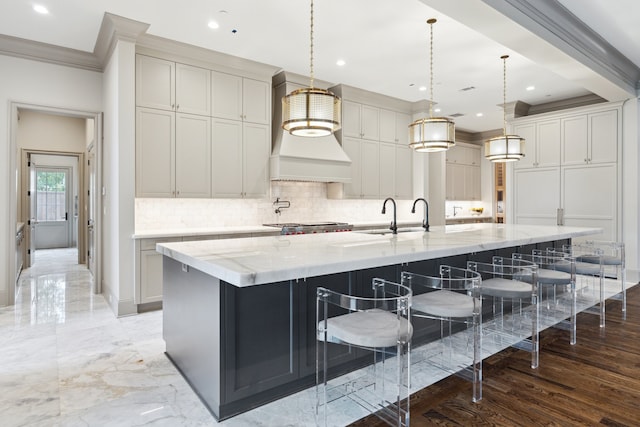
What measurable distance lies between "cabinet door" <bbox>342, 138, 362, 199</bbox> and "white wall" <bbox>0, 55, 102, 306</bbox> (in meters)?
3.76

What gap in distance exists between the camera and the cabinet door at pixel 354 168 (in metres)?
6.09

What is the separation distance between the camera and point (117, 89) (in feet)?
13.0

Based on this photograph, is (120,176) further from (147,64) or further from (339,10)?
(339,10)

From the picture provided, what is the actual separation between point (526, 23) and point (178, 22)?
128 inches

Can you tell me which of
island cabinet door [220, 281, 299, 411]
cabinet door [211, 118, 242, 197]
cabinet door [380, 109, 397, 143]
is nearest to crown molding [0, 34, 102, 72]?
cabinet door [211, 118, 242, 197]

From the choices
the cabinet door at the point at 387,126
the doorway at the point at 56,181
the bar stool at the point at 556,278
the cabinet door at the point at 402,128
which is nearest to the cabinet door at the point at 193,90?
the doorway at the point at 56,181

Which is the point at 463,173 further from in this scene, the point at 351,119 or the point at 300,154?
the point at 300,154

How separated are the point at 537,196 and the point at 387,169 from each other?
270 centimetres

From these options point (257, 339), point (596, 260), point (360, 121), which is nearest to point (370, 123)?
point (360, 121)

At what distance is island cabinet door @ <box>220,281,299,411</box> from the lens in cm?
202

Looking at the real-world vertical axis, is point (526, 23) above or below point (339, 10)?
below

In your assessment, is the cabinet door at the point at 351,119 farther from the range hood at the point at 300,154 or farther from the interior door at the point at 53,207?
the interior door at the point at 53,207

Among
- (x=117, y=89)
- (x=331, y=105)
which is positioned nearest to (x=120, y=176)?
(x=117, y=89)

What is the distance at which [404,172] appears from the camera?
22.7 feet
